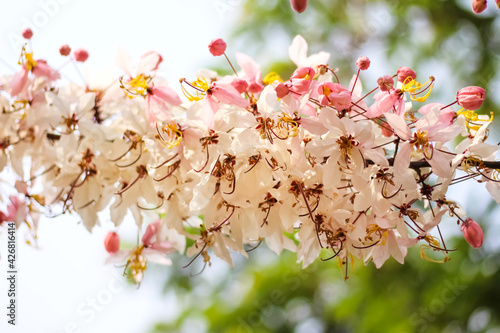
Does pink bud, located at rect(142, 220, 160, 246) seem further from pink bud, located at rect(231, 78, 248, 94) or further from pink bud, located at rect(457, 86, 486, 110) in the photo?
pink bud, located at rect(457, 86, 486, 110)

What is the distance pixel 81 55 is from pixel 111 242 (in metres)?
0.56

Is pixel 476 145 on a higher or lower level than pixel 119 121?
lower

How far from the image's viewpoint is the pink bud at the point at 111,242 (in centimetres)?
167

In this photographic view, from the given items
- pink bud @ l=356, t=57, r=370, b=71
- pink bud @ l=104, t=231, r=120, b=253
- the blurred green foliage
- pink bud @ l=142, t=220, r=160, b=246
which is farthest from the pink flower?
the blurred green foliage

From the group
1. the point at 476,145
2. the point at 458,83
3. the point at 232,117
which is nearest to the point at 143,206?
the point at 232,117

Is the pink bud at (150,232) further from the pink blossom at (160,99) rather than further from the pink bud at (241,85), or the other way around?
the pink bud at (241,85)

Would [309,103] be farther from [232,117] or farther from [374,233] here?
[374,233]

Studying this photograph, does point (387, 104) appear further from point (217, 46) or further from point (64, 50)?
point (64, 50)

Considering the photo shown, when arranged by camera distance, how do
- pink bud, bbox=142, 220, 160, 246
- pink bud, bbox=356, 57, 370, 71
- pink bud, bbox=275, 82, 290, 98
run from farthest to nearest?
1. pink bud, bbox=142, 220, 160, 246
2. pink bud, bbox=356, 57, 370, 71
3. pink bud, bbox=275, 82, 290, 98

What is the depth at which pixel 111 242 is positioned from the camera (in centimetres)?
167

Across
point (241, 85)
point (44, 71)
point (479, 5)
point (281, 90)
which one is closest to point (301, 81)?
point (281, 90)

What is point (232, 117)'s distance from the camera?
4.15 feet

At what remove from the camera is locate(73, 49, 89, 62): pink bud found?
1.58m

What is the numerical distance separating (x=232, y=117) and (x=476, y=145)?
1.86 ft
